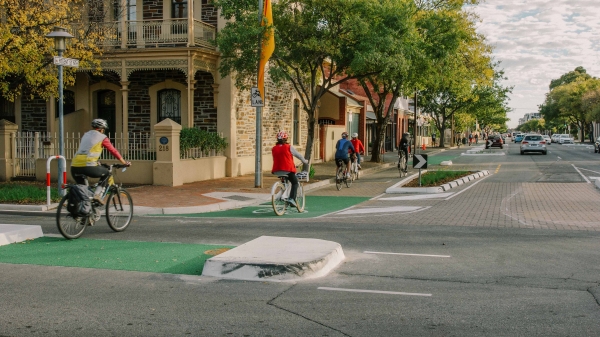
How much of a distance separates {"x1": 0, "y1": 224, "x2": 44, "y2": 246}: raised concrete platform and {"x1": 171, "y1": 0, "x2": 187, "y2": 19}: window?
1487 centimetres

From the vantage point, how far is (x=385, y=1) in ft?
68.0

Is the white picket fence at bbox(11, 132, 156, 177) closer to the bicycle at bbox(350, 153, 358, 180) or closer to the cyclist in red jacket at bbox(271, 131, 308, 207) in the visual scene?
the bicycle at bbox(350, 153, 358, 180)

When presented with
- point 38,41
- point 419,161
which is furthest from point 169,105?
point 419,161

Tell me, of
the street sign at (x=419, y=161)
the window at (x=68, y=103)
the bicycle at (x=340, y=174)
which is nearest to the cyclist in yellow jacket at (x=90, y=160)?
the bicycle at (x=340, y=174)

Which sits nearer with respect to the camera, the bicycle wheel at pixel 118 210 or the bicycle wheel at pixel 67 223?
the bicycle wheel at pixel 67 223

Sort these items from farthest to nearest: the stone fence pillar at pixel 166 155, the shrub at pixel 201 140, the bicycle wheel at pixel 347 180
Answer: the bicycle wheel at pixel 347 180, the shrub at pixel 201 140, the stone fence pillar at pixel 166 155

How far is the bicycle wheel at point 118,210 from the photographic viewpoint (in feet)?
33.0

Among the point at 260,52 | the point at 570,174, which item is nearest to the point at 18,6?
the point at 260,52

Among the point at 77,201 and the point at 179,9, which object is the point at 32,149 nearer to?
the point at 179,9

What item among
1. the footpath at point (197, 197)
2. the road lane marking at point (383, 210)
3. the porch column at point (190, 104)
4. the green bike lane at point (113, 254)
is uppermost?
the porch column at point (190, 104)

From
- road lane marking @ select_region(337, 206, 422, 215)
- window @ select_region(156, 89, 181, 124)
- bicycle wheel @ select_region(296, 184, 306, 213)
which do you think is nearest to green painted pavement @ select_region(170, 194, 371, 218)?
bicycle wheel @ select_region(296, 184, 306, 213)

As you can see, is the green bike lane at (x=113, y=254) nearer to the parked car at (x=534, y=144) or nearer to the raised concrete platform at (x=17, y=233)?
the raised concrete platform at (x=17, y=233)

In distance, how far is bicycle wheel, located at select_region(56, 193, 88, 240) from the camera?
30.4ft

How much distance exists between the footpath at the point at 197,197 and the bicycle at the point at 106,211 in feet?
10.0
